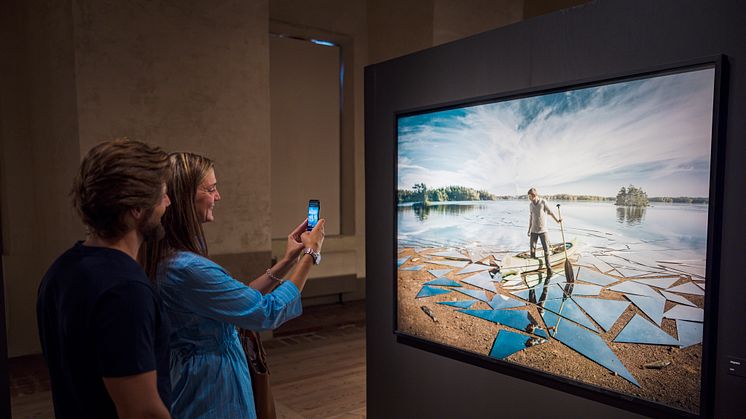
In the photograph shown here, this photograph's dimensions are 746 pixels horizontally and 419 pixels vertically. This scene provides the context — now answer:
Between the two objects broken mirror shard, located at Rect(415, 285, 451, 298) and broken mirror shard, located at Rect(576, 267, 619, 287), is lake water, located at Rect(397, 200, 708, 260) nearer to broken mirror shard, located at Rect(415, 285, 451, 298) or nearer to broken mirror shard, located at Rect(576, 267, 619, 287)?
broken mirror shard, located at Rect(576, 267, 619, 287)

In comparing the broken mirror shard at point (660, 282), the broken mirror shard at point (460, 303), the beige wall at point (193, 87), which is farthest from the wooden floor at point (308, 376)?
the broken mirror shard at point (660, 282)

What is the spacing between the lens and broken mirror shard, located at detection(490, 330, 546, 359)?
272cm

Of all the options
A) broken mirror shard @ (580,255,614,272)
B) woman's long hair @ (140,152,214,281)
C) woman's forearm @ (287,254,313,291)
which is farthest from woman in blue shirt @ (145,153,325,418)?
broken mirror shard @ (580,255,614,272)

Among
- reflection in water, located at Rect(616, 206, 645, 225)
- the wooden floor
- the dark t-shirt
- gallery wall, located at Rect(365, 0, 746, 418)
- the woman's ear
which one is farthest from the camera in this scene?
the wooden floor

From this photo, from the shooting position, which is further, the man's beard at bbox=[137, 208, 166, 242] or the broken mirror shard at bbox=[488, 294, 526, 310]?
the broken mirror shard at bbox=[488, 294, 526, 310]

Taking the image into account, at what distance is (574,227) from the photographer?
2.50 metres

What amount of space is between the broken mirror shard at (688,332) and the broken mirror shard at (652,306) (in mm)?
77

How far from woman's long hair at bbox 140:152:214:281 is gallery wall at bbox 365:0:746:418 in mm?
1704

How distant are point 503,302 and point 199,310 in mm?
1649

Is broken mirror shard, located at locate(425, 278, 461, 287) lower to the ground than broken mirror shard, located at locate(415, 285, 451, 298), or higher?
higher

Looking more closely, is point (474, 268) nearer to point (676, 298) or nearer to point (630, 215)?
point (630, 215)

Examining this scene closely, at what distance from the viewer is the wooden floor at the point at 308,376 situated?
Answer: 4430 mm

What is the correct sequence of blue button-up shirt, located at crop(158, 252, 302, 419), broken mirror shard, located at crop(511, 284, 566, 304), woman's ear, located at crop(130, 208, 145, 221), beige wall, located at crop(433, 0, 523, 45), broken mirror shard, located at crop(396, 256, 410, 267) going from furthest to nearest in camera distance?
1. beige wall, located at crop(433, 0, 523, 45)
2. broken mirror shard, located at crop(396, 256, 410, 267)
3. broken mirror shard, located at crop(511, 284, 566, 304)
4. blue button-up shirt, located at crop(158, 252, 302, 419)
5. woman's ear, located at crop(130, 208, 145, 221)

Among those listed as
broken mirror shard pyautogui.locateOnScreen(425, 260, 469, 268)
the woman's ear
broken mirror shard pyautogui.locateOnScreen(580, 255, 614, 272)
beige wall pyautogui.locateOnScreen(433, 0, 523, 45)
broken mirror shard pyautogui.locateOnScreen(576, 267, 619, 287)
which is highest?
beige wall pyautogui.locateOnScreen(433, 0, 523, 45)
